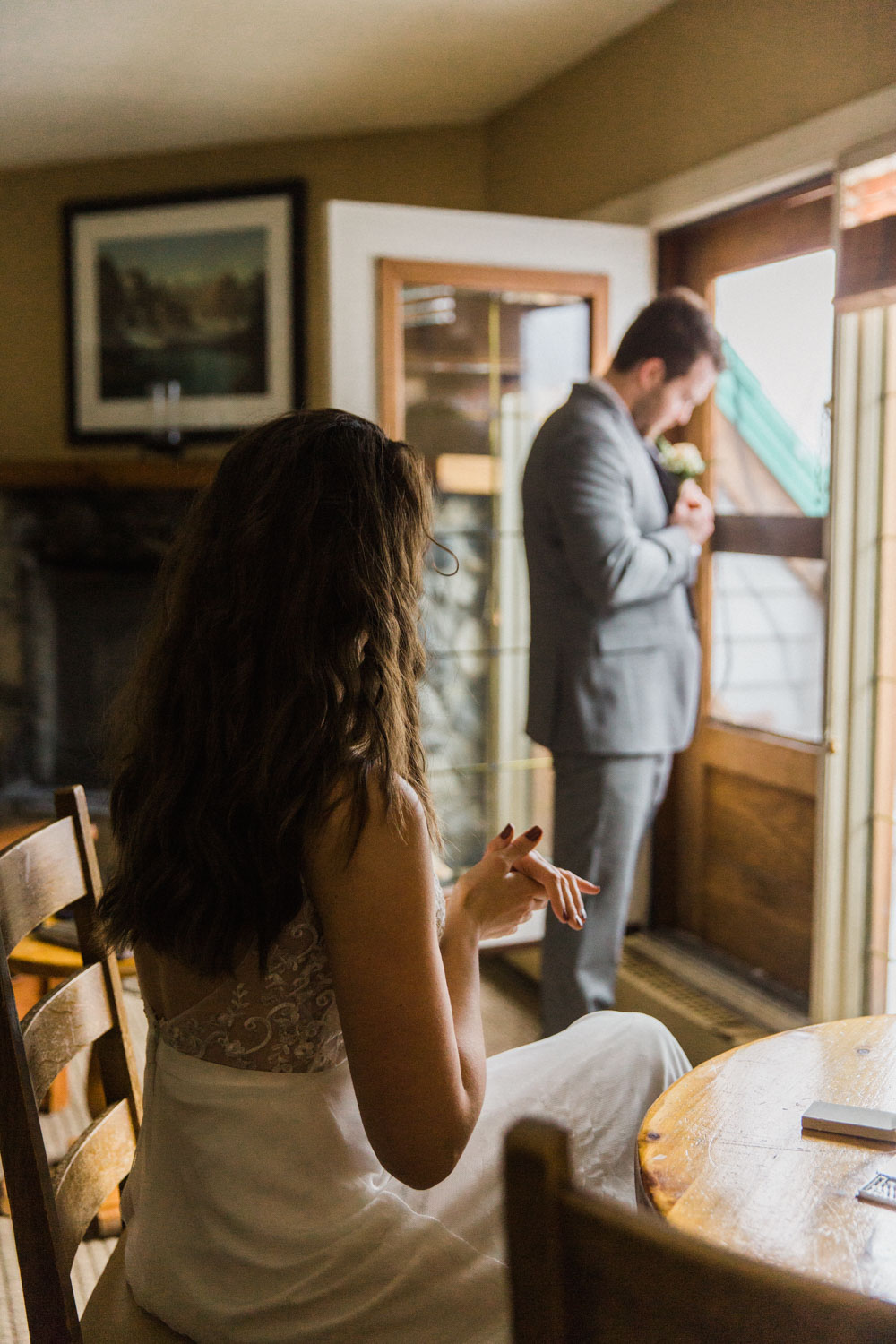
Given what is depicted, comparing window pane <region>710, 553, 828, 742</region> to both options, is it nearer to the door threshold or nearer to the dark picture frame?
the door threshold

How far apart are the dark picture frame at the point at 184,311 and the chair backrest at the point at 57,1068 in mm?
2986

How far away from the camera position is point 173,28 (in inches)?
115

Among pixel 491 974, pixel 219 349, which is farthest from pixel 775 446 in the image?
pixel 219 349

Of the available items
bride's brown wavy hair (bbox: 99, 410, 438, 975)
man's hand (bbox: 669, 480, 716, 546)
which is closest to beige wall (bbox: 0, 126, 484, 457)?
man's hand (bbox: 669, 480, 716, 546)

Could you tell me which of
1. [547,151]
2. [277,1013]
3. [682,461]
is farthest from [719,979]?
[547,151]

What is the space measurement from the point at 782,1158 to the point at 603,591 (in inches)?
57.6

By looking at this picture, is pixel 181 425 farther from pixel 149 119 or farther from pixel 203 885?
pixel 203 885

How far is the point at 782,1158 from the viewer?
96cm

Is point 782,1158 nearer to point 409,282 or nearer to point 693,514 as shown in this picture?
point 693,514

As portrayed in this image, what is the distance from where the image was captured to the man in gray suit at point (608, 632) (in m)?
2.35

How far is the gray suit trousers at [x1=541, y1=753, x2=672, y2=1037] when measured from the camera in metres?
2.42

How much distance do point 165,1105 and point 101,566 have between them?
3.39 metres

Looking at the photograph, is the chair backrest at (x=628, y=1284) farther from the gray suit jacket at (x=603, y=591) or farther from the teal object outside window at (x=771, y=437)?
the teal object outside window at (x=771, y=437)

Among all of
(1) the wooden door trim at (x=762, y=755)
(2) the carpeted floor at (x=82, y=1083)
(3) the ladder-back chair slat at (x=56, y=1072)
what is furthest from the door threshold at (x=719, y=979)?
(3) the ladder-back chair slat at (x=56, y=1072)
